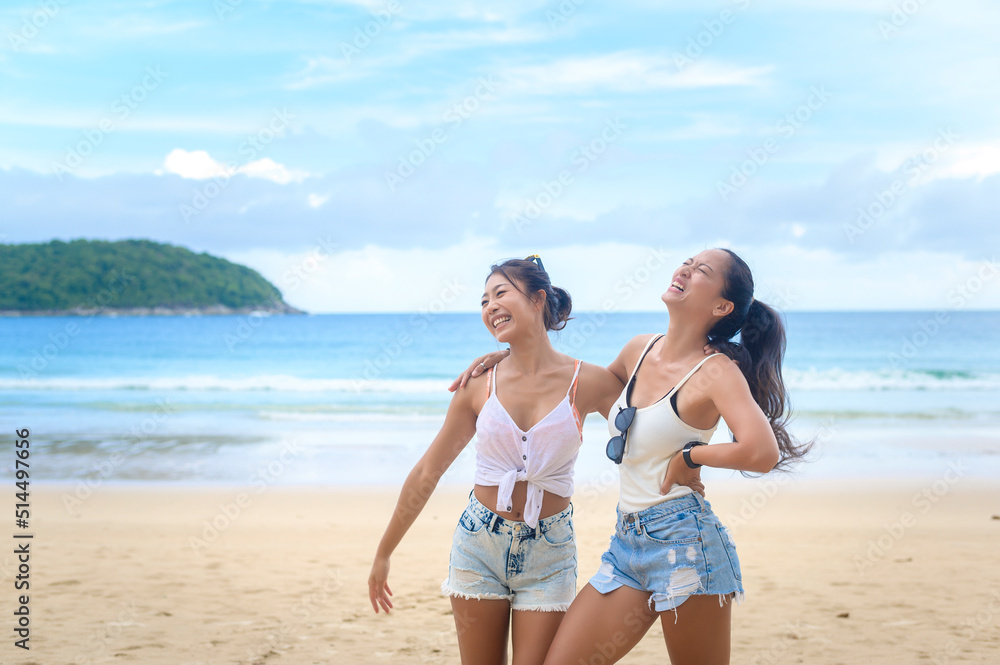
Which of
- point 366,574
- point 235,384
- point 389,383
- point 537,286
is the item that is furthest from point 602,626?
point 235,384

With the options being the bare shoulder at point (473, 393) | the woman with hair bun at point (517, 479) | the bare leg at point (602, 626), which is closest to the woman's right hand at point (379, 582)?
the woman with hair bun at point (517, 479)

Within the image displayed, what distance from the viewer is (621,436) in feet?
8.91

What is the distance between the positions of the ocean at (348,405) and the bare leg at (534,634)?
7.77 meters

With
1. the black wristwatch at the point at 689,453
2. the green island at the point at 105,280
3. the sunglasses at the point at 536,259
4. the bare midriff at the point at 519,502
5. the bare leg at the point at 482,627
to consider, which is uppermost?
the green island at the point at 105,280

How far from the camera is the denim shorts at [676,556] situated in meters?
2.57

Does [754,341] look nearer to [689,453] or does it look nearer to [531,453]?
[689,453]

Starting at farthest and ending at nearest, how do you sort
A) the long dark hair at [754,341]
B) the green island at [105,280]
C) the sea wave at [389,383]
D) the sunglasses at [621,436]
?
1. the green island at [105,280]
2. the sea wave at [389,383]
3. the long dark hair at [754,341]
4. the sunglasses at [621,436]

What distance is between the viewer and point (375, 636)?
523 centimetres

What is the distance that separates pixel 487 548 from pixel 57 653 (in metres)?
3.44

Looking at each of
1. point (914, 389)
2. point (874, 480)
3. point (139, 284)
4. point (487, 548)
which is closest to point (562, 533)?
point (487, 548)

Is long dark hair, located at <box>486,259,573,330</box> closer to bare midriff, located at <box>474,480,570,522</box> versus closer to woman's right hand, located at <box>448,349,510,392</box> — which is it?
woman's right hand, located at <box>448,349,510,392</box>

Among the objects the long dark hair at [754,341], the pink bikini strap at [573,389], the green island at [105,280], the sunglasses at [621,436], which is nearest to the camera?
the sunglasses at [621,436]

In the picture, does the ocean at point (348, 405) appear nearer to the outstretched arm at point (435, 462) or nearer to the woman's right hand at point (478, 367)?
the outstretched arm at point (435, 462)

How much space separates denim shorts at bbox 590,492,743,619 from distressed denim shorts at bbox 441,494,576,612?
0.17 m
